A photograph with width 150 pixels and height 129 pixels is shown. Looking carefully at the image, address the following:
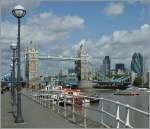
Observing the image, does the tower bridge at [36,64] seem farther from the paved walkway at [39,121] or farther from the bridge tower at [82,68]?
the paved walkway at [39,121]

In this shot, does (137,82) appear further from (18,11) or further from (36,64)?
(18,11)

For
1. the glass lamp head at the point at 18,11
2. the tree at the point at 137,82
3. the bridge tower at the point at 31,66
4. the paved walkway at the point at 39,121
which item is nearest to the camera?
the paved walkway at the point at 39,121

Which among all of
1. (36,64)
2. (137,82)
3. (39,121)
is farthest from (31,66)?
(39,121)

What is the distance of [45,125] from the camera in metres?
16.1

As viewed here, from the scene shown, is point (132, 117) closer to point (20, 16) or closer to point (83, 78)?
point (20, 16)

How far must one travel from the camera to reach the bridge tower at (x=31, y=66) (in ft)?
389

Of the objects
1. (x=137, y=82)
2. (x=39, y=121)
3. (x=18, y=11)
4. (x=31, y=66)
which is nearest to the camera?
(x=18, y=11)

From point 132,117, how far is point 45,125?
16.1 meters

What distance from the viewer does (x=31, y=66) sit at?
12275 centimetres

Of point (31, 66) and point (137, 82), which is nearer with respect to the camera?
point (31, 66)

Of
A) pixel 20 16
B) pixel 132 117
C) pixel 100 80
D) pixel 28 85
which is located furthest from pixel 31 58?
pixel 20 16

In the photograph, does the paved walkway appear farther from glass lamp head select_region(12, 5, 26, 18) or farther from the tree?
the tree

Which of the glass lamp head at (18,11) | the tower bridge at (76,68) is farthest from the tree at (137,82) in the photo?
the glass lamp head at (18,11)

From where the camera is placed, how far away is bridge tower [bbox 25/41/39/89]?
118625mm
